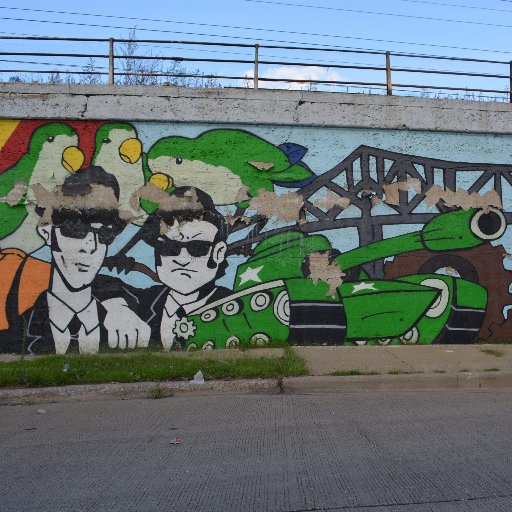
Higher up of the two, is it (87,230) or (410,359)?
(87,230)

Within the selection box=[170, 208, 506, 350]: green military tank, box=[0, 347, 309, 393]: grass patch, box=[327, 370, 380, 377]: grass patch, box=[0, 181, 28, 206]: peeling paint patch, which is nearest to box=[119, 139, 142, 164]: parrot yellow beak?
box=[0, 181, 28, 206]: peeling paint patch

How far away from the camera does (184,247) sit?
9.40m

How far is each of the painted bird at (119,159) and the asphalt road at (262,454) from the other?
11.5ft

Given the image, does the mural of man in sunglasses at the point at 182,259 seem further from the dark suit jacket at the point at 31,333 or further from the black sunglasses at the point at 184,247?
the dark suit jacket at the point at 31,333

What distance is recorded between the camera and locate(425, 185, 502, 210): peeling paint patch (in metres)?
9.88

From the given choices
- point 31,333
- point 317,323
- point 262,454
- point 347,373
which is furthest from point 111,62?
point 262,454

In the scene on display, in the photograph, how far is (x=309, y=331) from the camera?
9.67 m

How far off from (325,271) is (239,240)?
1.49 m

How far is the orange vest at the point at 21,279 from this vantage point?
9102 millimetres

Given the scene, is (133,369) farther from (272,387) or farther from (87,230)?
(87,230)

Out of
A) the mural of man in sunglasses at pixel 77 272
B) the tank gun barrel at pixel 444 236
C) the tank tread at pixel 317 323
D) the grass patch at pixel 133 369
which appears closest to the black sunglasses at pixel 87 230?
the mural of man in sunglasses at pixel 77 272

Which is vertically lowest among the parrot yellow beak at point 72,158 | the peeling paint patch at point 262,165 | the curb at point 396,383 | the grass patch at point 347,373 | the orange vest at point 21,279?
the curb at point 396,383

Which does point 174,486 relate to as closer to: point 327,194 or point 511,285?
point 327,194

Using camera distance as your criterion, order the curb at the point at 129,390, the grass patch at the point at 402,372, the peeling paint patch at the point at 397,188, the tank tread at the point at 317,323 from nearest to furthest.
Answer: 1. the curb at the point at 129,390
2. the grass patch at the point at 402,372
3. the tank tread at the point at 317,323
4. the peeling paint patch at the point at 397,188
